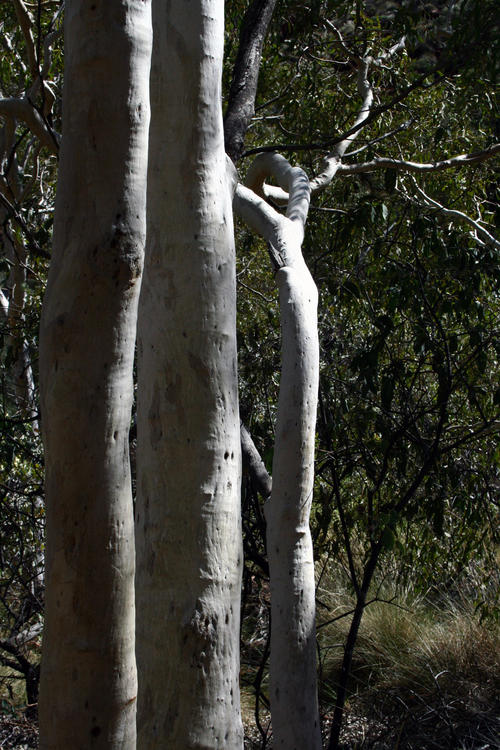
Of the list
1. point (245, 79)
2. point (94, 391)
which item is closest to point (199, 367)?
point (94, 391)

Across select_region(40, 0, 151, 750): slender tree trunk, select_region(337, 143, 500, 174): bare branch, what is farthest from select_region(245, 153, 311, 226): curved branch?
select_region(40, 0, 151, 750): slender tree trunk

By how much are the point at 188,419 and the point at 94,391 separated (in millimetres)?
461

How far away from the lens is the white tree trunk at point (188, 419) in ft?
5.29

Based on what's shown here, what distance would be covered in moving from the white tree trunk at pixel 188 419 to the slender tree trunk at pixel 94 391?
0.31m

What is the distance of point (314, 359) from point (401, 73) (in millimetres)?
4128

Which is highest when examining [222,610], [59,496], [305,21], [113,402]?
[305,21]

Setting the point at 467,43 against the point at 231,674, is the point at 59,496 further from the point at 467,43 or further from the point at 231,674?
the point at 467,43

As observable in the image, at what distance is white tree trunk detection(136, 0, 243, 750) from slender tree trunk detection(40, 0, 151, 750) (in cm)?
31

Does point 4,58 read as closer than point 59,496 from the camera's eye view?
No

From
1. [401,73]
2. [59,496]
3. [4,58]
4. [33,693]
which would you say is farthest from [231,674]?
[4,58]

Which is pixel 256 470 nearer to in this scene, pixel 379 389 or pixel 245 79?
pixel 379 389

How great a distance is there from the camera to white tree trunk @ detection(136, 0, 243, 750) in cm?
161

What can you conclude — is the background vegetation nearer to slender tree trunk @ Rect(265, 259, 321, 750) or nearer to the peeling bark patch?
slender tree trunk @ Rect(265, 259, 321, 750)

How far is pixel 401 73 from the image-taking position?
6.02 metres
